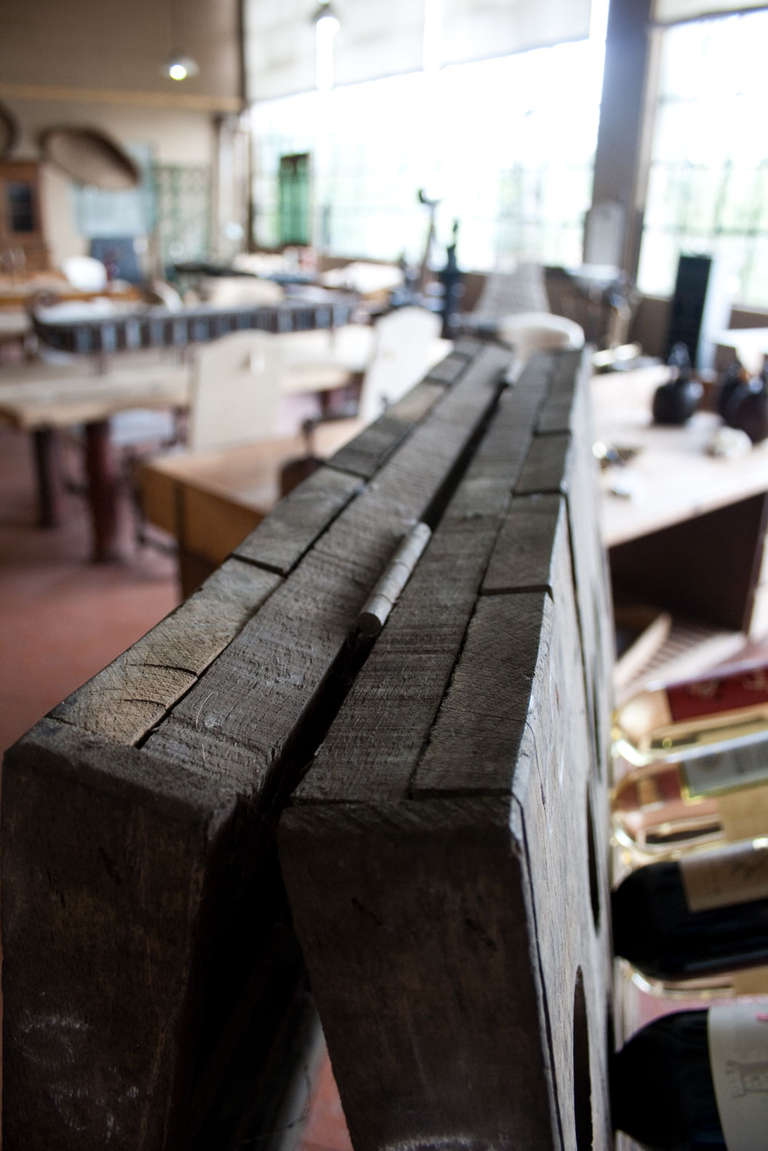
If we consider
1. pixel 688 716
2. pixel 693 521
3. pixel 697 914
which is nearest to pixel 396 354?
pixel 693 521

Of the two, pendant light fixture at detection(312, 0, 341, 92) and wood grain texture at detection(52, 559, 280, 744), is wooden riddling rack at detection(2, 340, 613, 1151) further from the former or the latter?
pendant light fixture at detection(312, 0, 341, 92)

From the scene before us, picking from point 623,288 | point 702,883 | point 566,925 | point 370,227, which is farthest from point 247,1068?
point 370,227

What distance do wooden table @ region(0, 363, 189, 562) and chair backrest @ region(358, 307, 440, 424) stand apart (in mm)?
757

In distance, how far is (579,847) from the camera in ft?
1.92

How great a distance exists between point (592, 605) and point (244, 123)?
13384 mm

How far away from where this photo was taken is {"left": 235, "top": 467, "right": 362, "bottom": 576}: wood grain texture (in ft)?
2.00

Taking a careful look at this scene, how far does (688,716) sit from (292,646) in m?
0.86

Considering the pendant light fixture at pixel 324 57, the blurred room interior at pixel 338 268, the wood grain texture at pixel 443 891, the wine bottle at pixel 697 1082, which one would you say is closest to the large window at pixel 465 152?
the blurred room interior at pixel 338 268

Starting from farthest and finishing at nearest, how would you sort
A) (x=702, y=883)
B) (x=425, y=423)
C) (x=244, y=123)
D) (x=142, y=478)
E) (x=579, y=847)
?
1. (x=244, y=123)
2. (x=142, y=478)
3. (x=425, y=423)
4. (x=702, y=883)
5. (x=579, y=847)

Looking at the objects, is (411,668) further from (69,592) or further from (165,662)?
(69,592)

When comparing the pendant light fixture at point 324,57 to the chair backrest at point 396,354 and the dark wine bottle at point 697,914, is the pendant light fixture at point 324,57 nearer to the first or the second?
the chair backrest at point 396,354

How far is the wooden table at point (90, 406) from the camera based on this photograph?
3.33 metres

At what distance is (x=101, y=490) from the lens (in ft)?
12.3

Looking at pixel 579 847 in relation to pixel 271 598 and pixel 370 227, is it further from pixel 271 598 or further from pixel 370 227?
pixel 370 227
